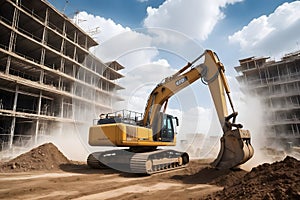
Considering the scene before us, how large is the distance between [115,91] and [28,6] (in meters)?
22.0

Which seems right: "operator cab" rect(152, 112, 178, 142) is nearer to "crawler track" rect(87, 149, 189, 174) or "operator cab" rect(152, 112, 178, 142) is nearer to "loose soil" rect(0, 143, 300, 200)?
"crawler track" rect(87, 149, 189, 174)

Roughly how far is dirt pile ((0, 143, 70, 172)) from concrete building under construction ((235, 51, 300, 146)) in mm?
34961

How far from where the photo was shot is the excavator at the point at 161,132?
24.1 feet

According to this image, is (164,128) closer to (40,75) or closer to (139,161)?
(139,161)

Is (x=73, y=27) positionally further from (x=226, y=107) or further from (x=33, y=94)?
(x=226, y=107)

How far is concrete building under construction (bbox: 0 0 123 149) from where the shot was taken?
20781mm

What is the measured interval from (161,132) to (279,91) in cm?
3507

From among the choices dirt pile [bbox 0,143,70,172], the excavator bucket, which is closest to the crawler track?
dirt pile [bbox 0,143,70,172]

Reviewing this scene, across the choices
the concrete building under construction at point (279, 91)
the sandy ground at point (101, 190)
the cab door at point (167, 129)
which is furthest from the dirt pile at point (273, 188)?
the concrete building under construction at point (279, 91)

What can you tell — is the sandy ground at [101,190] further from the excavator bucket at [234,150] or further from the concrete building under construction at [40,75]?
the concrete building under construction at [40,75]

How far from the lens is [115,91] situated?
42375 mm

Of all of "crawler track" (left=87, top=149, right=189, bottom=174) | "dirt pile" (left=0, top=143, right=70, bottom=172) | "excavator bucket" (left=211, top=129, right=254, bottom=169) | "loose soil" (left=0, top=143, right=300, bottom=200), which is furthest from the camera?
"dirt pile" (left=0, top=143, right=70, bottom=172)

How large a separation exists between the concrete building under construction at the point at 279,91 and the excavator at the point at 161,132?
97.8ft

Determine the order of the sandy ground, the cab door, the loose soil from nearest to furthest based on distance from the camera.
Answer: the loose soil → the sandy ground → the cab door
